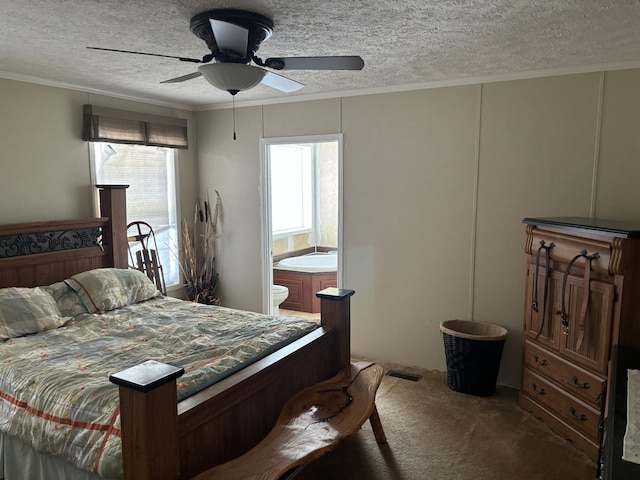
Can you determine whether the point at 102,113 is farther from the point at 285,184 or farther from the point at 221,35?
the point at 285,184

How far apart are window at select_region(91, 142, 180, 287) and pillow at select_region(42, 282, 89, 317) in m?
1.05

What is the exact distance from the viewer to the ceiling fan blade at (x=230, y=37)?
205 centimetres

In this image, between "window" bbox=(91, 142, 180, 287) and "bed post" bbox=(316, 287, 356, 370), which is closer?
"bed post" bbox=(316, 287, 356, 370)

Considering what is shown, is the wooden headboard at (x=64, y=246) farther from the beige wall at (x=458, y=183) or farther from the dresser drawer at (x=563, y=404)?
the dresser drawer at (x=563, y=404)

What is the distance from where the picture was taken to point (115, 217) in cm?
408

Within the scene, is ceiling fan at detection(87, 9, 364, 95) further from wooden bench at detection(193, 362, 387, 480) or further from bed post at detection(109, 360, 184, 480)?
wooden bench at detection(193, 362, 387, 480)

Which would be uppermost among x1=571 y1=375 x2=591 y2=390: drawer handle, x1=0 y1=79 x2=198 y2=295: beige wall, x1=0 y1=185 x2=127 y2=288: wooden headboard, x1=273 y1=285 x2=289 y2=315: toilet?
x1=0 y1=79 x2=198 y2=295: beige wall

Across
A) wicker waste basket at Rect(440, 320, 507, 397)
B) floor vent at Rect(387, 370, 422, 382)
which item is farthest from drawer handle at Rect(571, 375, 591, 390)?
floor vent at Rect(387, 370, 422, 382)

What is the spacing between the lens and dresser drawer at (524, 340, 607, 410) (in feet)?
8.93

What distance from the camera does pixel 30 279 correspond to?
350cm

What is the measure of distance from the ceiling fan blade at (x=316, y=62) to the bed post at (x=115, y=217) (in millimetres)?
2268

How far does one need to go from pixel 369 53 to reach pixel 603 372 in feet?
7.53

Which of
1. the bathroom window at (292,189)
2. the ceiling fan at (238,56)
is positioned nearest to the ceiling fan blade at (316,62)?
the ceiling fan at (238,56)

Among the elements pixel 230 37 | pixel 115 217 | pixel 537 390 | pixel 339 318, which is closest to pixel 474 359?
pixel 537 390
